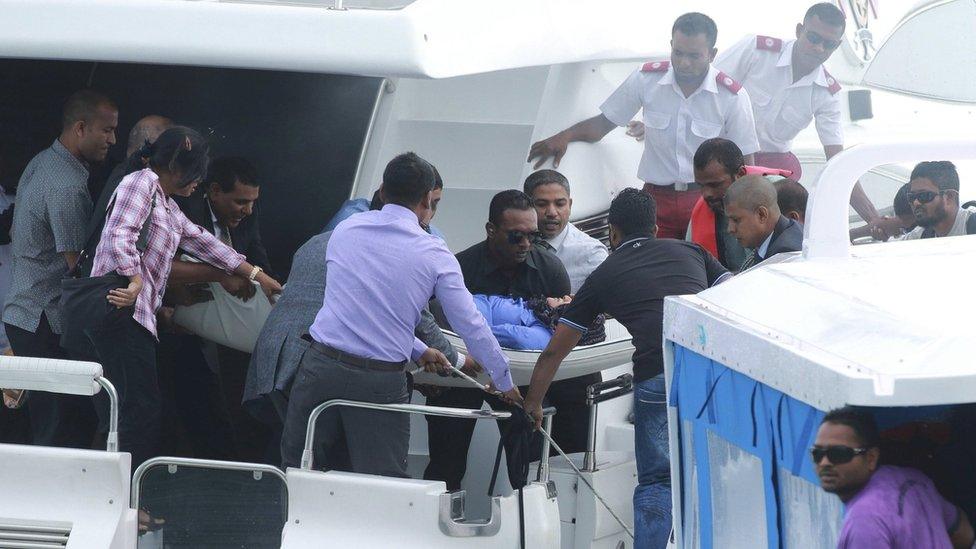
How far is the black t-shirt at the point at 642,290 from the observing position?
478cm

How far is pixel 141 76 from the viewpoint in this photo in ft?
20.1

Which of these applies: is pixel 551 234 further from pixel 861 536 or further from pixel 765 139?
pixel 861 536

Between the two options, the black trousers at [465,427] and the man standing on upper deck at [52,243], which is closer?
the man standing on upper deck at [52,243]

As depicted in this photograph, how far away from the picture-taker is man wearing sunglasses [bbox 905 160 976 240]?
5848 mm

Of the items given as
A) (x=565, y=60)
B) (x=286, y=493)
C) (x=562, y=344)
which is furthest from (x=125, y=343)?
(x=565, y=60)

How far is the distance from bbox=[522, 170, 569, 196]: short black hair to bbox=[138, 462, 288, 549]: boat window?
1.72m

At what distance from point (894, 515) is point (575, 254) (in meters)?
3.23

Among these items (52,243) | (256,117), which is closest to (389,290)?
(52,243)

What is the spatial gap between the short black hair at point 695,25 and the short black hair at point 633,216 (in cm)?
152

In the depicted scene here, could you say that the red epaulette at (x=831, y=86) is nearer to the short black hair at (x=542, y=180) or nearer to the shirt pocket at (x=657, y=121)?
the shirt pocket at (x=657, y=121)

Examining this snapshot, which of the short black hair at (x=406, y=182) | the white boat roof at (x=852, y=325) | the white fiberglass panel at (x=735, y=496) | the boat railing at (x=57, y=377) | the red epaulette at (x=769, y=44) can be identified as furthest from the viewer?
the red epaulette at (x=769, y=44)

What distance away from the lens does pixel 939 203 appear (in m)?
5.85

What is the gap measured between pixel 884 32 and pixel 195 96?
18.0 feet

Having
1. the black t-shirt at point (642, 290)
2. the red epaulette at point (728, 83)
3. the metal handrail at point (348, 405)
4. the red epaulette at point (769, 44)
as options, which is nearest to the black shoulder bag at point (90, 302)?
the metal handrail at point (348, 405)
